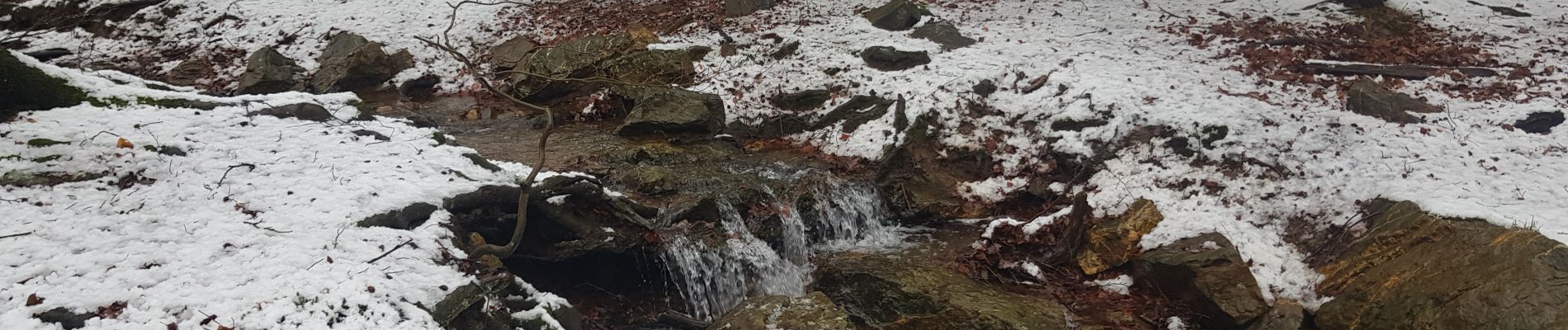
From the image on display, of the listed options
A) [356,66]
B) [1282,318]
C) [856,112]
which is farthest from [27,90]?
[1282,318]

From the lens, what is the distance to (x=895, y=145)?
9586 mm

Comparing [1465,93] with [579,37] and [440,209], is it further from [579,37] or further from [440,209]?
[579,37]

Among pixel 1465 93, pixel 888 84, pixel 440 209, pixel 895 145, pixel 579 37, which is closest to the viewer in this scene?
pixel 440 209

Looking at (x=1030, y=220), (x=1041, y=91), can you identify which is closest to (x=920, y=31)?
(x=1041, y=91)

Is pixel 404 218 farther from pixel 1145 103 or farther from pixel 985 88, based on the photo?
pixel 1145 103

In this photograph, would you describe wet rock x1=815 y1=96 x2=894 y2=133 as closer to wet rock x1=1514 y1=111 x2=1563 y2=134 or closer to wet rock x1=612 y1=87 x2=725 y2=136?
wet rock x1=612 y1=87 x2=725 y2=136

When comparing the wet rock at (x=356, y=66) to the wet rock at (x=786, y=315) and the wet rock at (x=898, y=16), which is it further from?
the wet rock at (x=786, y=315)

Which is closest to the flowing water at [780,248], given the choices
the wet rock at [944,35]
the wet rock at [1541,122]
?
the wet rock at [944,35]

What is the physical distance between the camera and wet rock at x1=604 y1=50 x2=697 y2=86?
38.0 ft

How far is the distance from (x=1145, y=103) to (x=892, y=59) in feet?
11.9

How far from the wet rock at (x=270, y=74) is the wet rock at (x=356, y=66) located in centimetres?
30

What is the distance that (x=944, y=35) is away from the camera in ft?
39.9

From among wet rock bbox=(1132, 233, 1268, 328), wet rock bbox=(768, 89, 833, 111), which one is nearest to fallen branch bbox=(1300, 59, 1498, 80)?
wet rock bbox=(1132, 233, 1268, 328)

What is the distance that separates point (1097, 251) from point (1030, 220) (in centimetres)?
97
